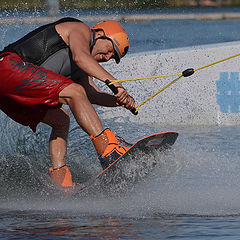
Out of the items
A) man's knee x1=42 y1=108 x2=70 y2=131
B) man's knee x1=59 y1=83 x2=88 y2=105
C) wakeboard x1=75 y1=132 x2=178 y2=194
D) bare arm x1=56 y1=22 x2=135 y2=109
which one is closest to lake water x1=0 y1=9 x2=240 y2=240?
wakeboard x1=75 y1=132 x2=178 y2=194

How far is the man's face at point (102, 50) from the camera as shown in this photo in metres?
5.00

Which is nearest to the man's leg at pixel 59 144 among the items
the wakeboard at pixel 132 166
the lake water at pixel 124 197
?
the lake water at pixel 124 197

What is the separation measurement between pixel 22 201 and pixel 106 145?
2.55 feet

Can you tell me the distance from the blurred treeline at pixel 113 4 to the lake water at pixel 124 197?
40.5 ft

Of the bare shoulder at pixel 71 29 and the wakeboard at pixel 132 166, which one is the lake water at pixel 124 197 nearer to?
the wakeboard at pixel 132 166

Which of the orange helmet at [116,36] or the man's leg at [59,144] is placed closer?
the orange helmet at [116,36]

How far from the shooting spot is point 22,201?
199 inches

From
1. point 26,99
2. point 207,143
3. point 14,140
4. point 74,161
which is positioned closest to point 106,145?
point 26,99

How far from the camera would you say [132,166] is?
4957mm

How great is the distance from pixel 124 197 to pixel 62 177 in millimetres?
534

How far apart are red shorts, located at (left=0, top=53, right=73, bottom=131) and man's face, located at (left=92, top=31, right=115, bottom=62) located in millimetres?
324

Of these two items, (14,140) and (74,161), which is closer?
(74,161)

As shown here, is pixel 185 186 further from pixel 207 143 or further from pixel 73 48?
pixel 207 143

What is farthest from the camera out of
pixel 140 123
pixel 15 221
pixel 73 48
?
pixel 140 123
